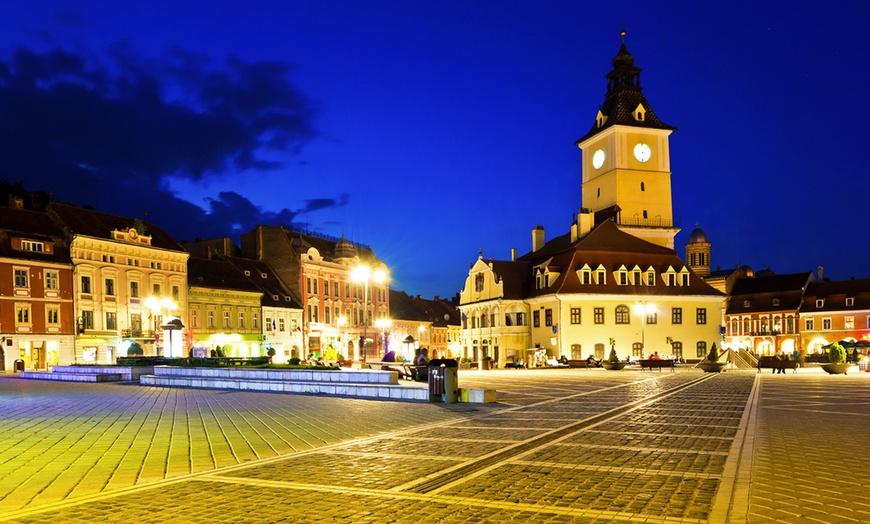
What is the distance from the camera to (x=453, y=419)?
1622 centimetres

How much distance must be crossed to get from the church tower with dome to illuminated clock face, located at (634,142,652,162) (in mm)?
45474

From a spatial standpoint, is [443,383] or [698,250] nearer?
[443,383]

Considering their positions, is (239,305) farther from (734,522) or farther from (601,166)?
(734,522)

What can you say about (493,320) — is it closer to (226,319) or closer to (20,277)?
(226,319)

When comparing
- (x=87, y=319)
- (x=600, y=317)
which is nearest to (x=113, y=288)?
(x=87, y=319)

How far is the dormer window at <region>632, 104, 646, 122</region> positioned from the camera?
78.7m

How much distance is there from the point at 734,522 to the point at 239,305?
6257 centimetres

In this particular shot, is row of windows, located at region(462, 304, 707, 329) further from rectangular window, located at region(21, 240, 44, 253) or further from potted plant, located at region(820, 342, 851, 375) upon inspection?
rectangular window, located at region(21, 240, 44, 253)

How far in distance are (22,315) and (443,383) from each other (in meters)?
39.7

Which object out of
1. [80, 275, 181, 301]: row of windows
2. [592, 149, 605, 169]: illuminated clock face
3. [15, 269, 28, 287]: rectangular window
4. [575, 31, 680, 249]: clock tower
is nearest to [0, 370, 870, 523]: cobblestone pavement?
[15, 269, 28, 287]: rectangular window

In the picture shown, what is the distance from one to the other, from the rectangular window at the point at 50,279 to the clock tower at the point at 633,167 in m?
48.4

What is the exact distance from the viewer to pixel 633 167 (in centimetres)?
7794

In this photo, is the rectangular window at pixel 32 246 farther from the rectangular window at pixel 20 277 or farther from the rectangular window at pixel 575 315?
the rectangular window at pixel 575 315

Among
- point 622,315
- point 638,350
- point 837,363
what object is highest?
point 622,315
